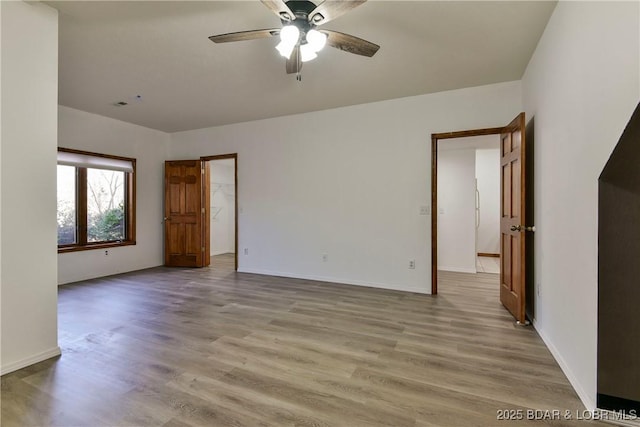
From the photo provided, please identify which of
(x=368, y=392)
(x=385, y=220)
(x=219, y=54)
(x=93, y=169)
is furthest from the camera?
(x=93, y=169)

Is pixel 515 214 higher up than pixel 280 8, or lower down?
lower down

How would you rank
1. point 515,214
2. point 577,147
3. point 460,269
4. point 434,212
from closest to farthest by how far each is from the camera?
point 577,147, point 515,214, point 434,212, point 460,269

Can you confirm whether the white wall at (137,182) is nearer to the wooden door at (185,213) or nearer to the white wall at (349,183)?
the wooden door at (185,213)

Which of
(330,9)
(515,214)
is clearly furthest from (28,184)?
(515,214)

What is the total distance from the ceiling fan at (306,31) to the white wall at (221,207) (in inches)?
220

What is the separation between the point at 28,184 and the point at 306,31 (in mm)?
2267

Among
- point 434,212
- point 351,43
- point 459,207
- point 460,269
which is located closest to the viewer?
point 351,43

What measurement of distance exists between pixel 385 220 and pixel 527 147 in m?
1.86

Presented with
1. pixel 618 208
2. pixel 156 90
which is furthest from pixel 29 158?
pixel 618 208

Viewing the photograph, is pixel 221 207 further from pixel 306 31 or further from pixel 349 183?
pixel 306 31

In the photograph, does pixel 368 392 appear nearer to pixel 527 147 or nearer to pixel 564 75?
pixel 564 75

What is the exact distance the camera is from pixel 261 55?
2.96 metres

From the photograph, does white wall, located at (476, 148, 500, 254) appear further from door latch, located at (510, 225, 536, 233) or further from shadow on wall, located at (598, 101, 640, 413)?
shadow on wall, located at (598, 101, 640, 413)

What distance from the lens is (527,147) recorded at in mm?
3121
